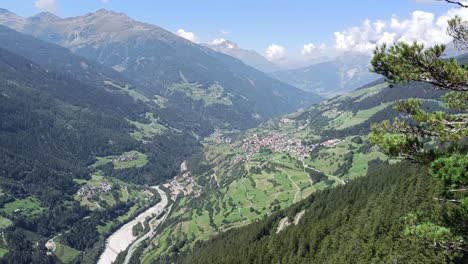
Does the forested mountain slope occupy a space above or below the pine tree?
below

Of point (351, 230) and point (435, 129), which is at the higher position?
point (435, 129)

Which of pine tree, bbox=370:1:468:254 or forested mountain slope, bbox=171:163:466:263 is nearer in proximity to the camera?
pine tree, bbox=370:1:468:254

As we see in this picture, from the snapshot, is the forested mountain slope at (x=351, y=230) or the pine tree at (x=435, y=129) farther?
the forested mountain slope at (x=351, y=230)

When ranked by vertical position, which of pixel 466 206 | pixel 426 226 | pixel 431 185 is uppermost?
pixel 466 206

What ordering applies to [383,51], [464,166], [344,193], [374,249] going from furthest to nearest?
[344,193] → [374,249] → [383,51] → [464,166]

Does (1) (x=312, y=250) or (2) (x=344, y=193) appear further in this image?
(2) (x=344, y=193)

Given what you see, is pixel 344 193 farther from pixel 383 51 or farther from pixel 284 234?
pixel 383 51

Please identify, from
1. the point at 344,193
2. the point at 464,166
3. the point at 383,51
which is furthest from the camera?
the point at 344,193

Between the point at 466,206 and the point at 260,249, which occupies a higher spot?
the point at 466,206

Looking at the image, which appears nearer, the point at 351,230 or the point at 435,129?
the point at 435,129

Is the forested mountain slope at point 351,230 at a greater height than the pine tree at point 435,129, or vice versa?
the pine tree at point 435,129

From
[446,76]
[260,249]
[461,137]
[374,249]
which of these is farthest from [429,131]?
[260,249]
